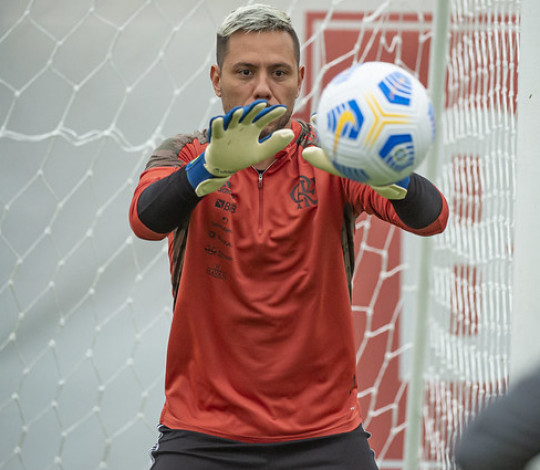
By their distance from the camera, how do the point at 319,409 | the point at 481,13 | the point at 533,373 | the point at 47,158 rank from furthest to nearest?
1. the point at 47,158
2. the point at 481,13
3. the point at 319,409
4. the point at 533,373

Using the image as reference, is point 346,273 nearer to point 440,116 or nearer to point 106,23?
point 440,116

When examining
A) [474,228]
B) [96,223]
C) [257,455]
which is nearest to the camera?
[257,455]

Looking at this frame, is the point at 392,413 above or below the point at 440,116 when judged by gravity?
below

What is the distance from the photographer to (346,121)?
4.81 feet

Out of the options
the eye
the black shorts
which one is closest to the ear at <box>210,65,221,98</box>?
the eye

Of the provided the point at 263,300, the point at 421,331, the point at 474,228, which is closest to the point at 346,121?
the point at 263,300

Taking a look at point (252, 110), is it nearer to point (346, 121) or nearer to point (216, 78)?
point (346, 121)

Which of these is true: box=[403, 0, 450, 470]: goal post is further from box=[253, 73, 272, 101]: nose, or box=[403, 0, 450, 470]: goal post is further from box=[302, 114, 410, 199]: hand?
box=[302, 114, 410, 199]: hand

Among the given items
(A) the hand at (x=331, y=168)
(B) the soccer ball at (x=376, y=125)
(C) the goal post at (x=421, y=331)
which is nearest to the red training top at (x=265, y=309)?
(A) the hand at (x=331, y=168)

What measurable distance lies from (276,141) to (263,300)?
34 cm

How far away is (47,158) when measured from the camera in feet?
9.93

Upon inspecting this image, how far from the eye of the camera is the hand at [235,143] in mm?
1575

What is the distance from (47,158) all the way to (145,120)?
1.18 feet

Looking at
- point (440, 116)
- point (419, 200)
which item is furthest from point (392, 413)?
point (419, 200)
